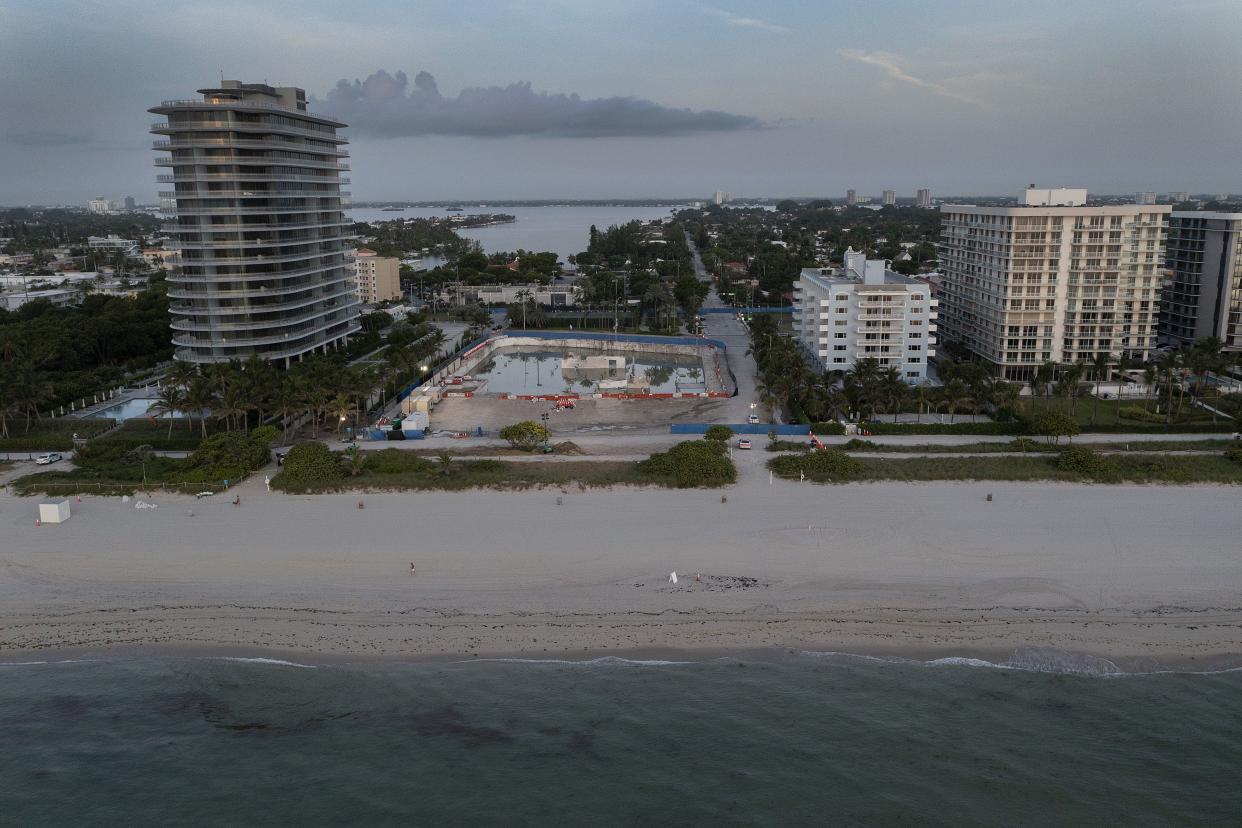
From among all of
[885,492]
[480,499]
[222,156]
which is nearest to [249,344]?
[222,156]

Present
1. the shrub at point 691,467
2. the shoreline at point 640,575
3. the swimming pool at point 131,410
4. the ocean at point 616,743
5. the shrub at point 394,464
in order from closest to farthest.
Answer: the ocean at point 616,743
the shoreline at point 640,575
the shrub at point 691,467
the shrub at point 394,464
the swimming pool at point 131,410

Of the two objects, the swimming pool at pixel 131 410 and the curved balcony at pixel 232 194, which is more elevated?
the curved balcony at pixel 232 194

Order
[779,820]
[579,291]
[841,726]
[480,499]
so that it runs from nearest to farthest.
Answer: [779,820] < [841,726] < [480,499] < [579,291]

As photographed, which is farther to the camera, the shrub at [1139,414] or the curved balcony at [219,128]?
the curved balcony at [219,128]

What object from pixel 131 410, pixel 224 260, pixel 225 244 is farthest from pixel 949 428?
pixel 131 410

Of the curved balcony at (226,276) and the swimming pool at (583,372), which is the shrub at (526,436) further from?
the curved balcony at (226,276)

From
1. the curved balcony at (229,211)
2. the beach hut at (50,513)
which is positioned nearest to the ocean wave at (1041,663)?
the beach hut at (50,513)

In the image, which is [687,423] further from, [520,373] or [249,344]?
[249,344]
